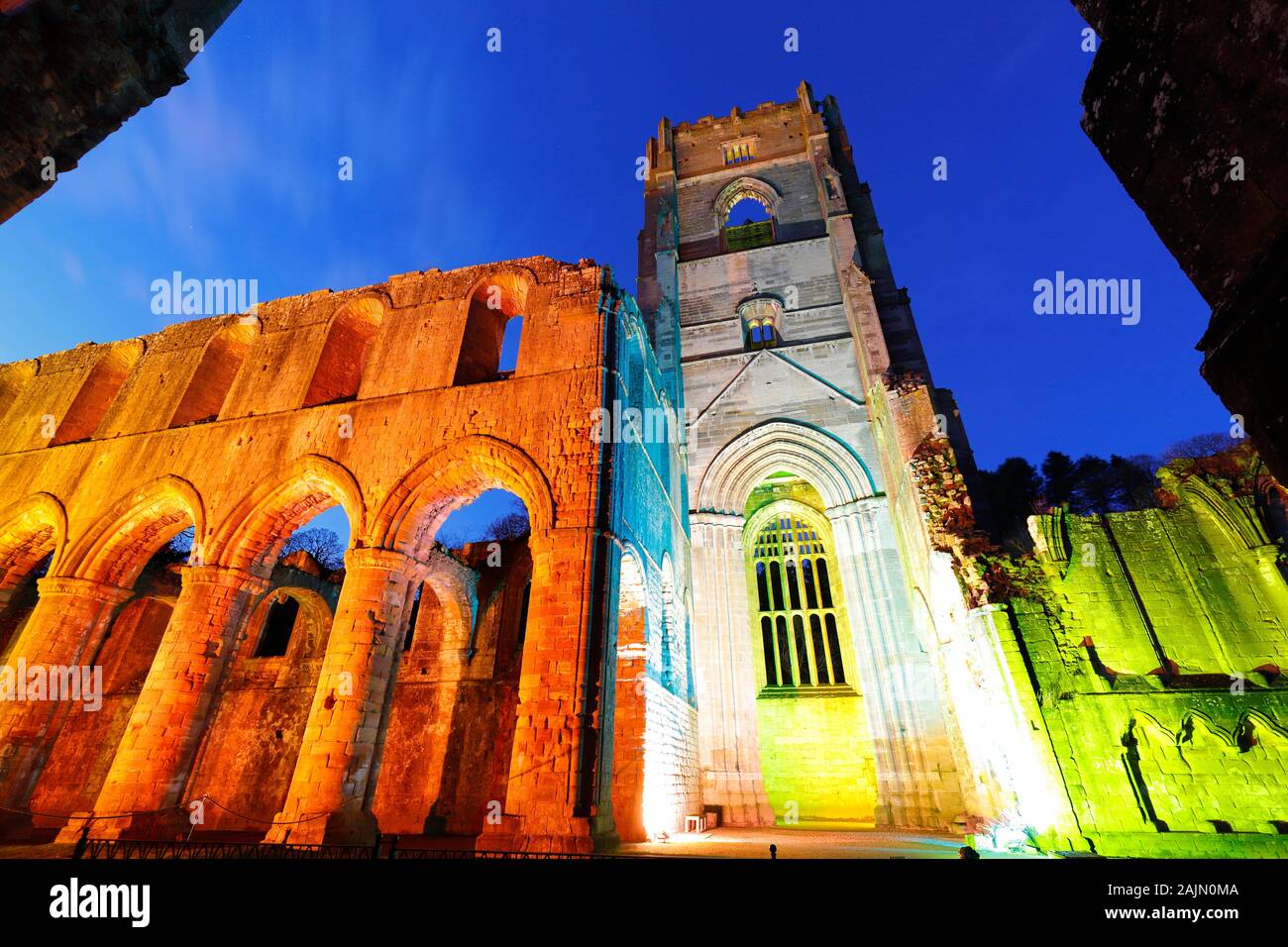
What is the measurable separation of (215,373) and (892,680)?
1510 cm

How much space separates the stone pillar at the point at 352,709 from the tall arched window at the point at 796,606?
8.50 metres

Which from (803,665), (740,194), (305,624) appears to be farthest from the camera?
(740,194)

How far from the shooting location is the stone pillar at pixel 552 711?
564 centimetres

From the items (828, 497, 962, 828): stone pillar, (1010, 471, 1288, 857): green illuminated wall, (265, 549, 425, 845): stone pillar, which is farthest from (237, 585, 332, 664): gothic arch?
(1010, 471, 1288, 857): green illuminated wall

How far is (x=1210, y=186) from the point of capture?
5.22 ft

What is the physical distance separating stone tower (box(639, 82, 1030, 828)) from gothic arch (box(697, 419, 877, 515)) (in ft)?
0.12

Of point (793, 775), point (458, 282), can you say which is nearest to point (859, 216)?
point (458, 282)

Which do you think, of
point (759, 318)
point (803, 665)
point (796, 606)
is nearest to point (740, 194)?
point (759, 318)

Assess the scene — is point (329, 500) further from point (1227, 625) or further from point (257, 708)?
point (1227, 625)

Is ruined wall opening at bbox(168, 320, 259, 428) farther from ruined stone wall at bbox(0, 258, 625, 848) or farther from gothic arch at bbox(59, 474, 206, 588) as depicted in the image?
gothic arch at bbox(59, 474, 206, 588)

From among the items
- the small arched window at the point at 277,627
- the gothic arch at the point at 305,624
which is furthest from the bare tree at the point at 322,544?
the gothic arch at the point at 305,624

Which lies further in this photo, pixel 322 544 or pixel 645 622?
pixel 322 544

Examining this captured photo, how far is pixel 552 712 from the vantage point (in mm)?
6211

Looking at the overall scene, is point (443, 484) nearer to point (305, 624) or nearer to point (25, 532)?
point (305, 624)
